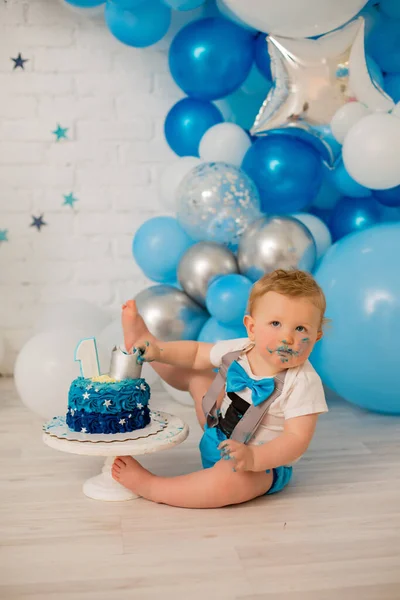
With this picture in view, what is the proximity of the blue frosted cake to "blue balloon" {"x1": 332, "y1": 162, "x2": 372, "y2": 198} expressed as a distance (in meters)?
1.16

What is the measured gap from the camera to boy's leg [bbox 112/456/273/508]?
1.65m

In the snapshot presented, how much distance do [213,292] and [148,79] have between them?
1.05m

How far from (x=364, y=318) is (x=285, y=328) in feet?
2.02

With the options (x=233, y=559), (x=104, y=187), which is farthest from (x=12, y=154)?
(x=233, y=559)

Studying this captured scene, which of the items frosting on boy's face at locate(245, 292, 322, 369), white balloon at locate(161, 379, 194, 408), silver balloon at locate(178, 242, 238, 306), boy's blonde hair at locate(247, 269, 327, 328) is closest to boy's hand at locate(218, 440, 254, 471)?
frosting on boy's face at locate(245, 292, 322, 369)

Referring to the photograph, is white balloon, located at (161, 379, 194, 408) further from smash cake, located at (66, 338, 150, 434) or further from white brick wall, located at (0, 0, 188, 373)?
smash cake, located at (66, 338, 150, 434)

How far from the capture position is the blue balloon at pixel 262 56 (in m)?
2.47

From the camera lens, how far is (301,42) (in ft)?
7.74

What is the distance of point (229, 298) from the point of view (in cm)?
224

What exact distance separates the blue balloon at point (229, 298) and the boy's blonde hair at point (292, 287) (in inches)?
21.1

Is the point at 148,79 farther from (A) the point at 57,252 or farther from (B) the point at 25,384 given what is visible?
(B) the point at 25,384

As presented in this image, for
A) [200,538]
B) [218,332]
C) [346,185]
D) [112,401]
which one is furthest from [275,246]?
[200,538]

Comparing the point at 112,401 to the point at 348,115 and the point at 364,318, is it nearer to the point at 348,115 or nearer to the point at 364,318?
the point at 364,318

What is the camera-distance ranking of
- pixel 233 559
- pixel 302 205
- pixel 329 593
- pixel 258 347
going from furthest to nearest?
pixel 302 205, pixel 258 347, pixel 233 559, pixel 329 593
